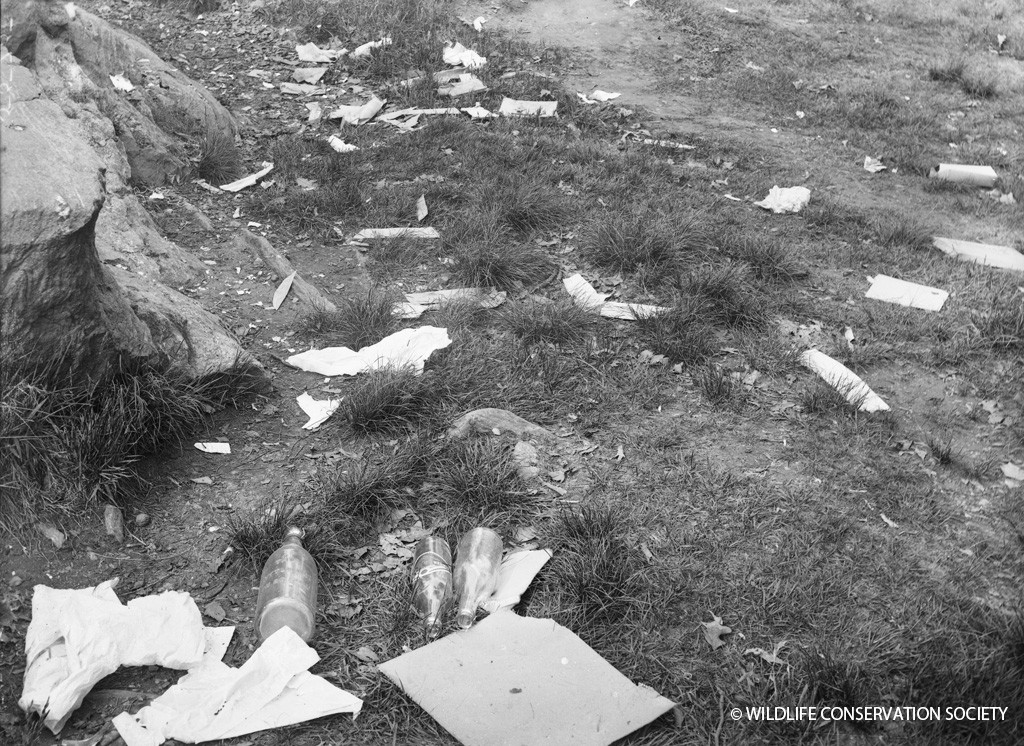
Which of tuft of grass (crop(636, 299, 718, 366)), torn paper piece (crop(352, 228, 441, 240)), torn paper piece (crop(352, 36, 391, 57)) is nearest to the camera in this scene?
tuft of grass (crop(636, 299, 718, 366))

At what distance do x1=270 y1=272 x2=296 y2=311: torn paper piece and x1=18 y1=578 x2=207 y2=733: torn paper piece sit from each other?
7.07 ft

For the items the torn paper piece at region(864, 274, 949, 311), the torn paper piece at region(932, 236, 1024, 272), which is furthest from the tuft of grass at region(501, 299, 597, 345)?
the torn paper piece at region(932, 236, 1024, 272)

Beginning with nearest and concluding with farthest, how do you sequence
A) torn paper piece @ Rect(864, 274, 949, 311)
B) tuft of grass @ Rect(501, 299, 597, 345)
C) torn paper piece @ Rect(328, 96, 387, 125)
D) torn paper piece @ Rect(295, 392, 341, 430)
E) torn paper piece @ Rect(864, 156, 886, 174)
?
torn paper piece @ Rect(295, 392, 341, 430)
tuft of grass @ Rect(501, 299, 597, 345)
torn paper piece @ Rect(864, 274, 949, 311)
torn paper piece @ Rect(864, 156, 886, 174)
torn paper piece @ Rect(328, 96, 387, 125)

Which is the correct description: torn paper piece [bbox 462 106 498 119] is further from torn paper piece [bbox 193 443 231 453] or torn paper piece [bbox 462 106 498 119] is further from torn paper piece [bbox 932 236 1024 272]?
torn paper piece [bbox 193 443 231 453]

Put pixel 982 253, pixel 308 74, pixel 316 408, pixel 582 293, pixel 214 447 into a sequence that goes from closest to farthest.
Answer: pixel 214 447 → pixel 316 408 → pixel 582 293 → pixel 982 253 → pixel 308 74

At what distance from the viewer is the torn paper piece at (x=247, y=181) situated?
20.4 ft

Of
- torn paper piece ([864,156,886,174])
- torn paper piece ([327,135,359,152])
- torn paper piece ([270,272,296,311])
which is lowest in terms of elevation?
torn paper piece ([270,272,296,311])

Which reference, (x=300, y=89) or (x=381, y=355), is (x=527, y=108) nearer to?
(x=300, y=89)

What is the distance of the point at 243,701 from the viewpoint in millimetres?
2617

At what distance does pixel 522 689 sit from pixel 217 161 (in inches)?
195

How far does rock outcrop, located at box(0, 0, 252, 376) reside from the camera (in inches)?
120

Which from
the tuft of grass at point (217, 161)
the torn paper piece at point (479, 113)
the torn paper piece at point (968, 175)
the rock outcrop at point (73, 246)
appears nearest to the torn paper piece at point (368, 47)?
the torn paper piece at point (479, 113)

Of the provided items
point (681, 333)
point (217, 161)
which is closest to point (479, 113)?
point (217, 161)

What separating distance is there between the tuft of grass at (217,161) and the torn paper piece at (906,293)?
14.8ft
